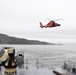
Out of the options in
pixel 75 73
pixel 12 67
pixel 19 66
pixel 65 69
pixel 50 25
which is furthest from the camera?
pixel 50 25

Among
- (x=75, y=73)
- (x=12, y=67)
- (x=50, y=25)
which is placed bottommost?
(x=75, y=73)

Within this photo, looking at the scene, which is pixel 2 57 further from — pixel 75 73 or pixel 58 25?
pixel 58 25

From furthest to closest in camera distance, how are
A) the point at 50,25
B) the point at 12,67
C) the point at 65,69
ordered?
the point at 50,25
the point at 65,69
the point at 12,67

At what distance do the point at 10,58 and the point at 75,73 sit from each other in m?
8.85

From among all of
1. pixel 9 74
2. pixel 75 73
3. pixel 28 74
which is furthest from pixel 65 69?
pixel 9 74

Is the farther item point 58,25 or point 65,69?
point 58,25

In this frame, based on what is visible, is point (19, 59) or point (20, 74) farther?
point (19, 59)

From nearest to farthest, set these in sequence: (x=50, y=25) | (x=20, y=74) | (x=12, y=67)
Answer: (x=12, y=67)
(x=20, y=74)
(x=50, y=25)

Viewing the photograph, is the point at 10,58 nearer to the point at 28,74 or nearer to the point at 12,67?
the point at 12,67

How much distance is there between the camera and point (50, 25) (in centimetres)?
3262

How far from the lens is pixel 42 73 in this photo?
655 inches

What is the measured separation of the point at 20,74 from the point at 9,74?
5.62m

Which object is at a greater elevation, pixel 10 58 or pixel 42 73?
pixel 10 58

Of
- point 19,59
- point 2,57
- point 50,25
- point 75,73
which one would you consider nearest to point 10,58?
point 2,57
